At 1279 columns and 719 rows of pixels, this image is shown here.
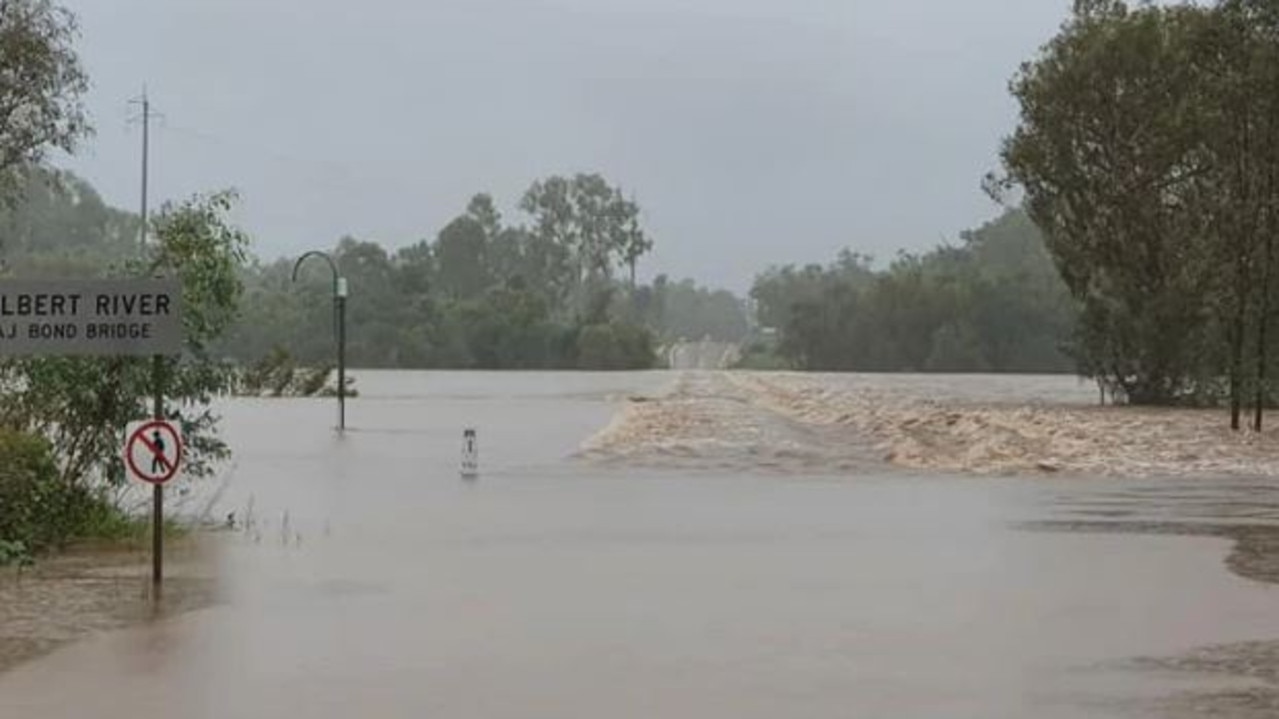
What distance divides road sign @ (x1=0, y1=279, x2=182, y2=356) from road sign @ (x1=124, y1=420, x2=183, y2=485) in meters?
0.54

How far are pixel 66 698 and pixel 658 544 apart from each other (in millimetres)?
7444

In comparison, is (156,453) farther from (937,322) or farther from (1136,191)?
(937,322)

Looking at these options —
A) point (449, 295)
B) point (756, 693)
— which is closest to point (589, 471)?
point (756, 693)

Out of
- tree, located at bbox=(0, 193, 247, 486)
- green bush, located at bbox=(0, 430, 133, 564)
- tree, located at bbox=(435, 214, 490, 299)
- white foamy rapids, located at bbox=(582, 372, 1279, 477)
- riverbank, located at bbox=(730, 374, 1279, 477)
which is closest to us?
green bush, located at bbox=(0, 430, 133, 564)

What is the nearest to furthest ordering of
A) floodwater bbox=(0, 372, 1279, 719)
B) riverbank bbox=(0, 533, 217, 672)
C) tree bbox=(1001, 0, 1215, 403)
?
floodwater bbox=(0, 372, 1279, 719), riverbank bbox=(0, 533, 217, 672), tree bbox=(1001, 0, 1215, 403)

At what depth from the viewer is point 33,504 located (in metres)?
13.6

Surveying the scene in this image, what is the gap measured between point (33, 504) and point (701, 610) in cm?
595

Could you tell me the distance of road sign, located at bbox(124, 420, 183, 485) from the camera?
11359 millimetres

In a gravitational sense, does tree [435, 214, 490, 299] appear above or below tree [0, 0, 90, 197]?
above

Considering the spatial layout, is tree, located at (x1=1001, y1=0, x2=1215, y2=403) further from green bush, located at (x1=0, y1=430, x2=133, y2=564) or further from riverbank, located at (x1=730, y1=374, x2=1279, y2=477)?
green bush, located at (x1=0, y1=430, x2=133, y2=564)

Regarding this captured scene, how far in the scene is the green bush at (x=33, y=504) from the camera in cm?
1325

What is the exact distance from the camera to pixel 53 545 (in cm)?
1386

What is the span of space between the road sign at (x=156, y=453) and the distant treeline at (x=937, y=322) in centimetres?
10425

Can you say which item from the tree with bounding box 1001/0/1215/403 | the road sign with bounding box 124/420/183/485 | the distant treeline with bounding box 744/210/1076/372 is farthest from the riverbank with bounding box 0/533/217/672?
the distant treeline with bounding box 744/210/1076/372
